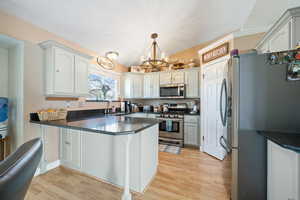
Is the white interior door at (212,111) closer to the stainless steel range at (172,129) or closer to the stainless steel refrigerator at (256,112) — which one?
the stainless steel range at (172,129)

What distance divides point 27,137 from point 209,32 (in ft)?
13.5

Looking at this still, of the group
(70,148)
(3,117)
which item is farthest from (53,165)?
(3,117)

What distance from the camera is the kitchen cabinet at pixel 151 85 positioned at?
12.5ft

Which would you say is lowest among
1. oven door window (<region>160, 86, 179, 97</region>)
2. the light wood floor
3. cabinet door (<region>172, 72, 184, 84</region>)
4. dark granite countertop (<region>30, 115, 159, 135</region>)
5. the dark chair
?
the light wood floor

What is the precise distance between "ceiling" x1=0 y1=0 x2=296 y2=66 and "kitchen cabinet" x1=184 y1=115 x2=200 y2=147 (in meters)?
2.19

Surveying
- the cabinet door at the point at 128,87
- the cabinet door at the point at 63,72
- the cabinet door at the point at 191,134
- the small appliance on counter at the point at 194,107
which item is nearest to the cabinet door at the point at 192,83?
the small appliance on counter at the point at 194,107

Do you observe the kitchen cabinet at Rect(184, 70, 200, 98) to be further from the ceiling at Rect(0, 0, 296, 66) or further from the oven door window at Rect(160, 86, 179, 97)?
the ceiling at Rect(0, 0, 296, 66)

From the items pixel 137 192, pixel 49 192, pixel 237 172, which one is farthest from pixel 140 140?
pixel 49 192

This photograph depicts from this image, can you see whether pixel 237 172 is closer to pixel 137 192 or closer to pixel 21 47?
pixel 137 192

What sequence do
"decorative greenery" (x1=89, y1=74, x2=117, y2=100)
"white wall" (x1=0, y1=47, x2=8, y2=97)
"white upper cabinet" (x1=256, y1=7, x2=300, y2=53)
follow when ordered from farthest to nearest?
"decorative greenery" (x1=89, y1=74, x2=117, y2=100), "white wall" (x1=0, y1=47, x2=8, y2=97), "white upper cabinet" (x1=256, y1=7, x2=300, y2=53)

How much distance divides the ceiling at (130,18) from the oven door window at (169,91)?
1.41 m

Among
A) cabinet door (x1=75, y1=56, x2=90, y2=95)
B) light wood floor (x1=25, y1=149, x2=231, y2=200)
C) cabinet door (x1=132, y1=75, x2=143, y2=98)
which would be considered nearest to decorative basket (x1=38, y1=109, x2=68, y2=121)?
cabinet door (x1=75, y1=56, x2=90, y2=95)

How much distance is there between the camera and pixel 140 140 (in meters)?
1.43

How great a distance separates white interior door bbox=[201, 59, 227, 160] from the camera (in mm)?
2428
